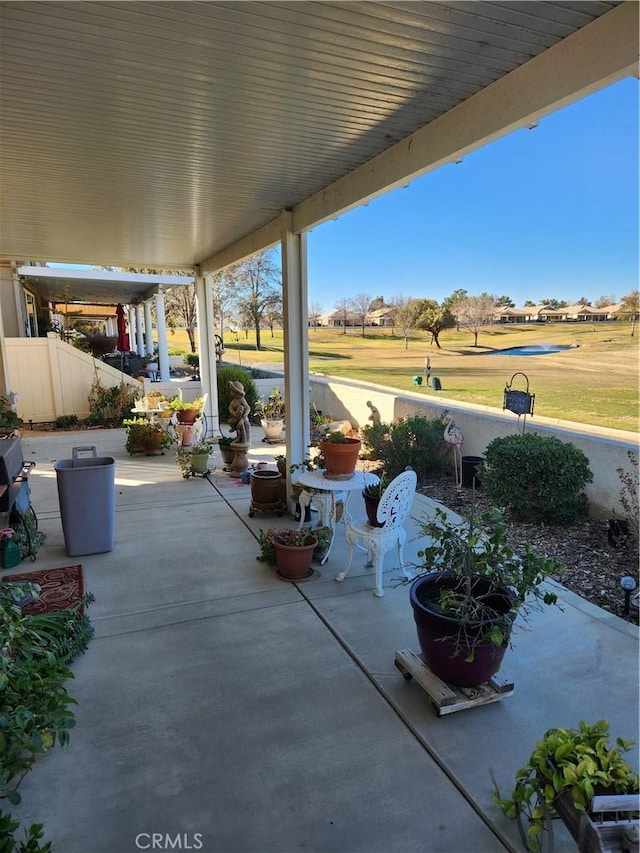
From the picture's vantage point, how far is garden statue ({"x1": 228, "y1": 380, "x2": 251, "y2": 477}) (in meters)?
6.41

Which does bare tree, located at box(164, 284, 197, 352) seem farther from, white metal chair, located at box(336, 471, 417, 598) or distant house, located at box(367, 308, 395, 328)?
white metal chair, located at box(336, 471, 417, 598)

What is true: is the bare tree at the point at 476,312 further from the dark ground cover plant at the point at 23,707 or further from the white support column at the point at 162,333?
the dark ground cover plant at the point at 23,707

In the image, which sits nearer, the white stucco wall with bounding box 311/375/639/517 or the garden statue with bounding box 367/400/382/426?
the white stucco wall with bounding box 311/375/639/517

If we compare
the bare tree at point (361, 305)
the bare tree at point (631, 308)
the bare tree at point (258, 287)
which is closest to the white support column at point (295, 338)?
the bare tree at point (631, 308)

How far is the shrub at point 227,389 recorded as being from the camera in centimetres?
1061

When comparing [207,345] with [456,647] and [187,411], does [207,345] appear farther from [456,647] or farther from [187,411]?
[456,647]

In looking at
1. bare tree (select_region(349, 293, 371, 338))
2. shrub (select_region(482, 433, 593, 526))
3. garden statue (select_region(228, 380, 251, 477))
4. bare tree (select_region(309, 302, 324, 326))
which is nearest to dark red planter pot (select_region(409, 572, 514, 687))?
shrub (select_region(482, 433, 593, 526))

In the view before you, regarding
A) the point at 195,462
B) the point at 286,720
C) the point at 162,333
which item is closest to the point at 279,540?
the point at 286,720

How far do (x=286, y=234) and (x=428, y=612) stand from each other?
378cm

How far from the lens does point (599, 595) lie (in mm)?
3400

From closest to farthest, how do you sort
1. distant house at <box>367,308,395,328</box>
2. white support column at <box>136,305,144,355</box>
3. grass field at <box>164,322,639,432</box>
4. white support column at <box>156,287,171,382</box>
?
white support column at <box>156,287,171,382</box> < grass field at <box>164,322,639,432</box> < white support column at <box>136,305,144,355</box> < distant house at <box>367,308,395,328</box>

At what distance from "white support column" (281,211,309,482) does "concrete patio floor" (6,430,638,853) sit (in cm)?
171

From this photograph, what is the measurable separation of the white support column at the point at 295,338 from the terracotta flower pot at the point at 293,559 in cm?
166

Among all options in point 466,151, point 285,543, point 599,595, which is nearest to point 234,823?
point 285,543
